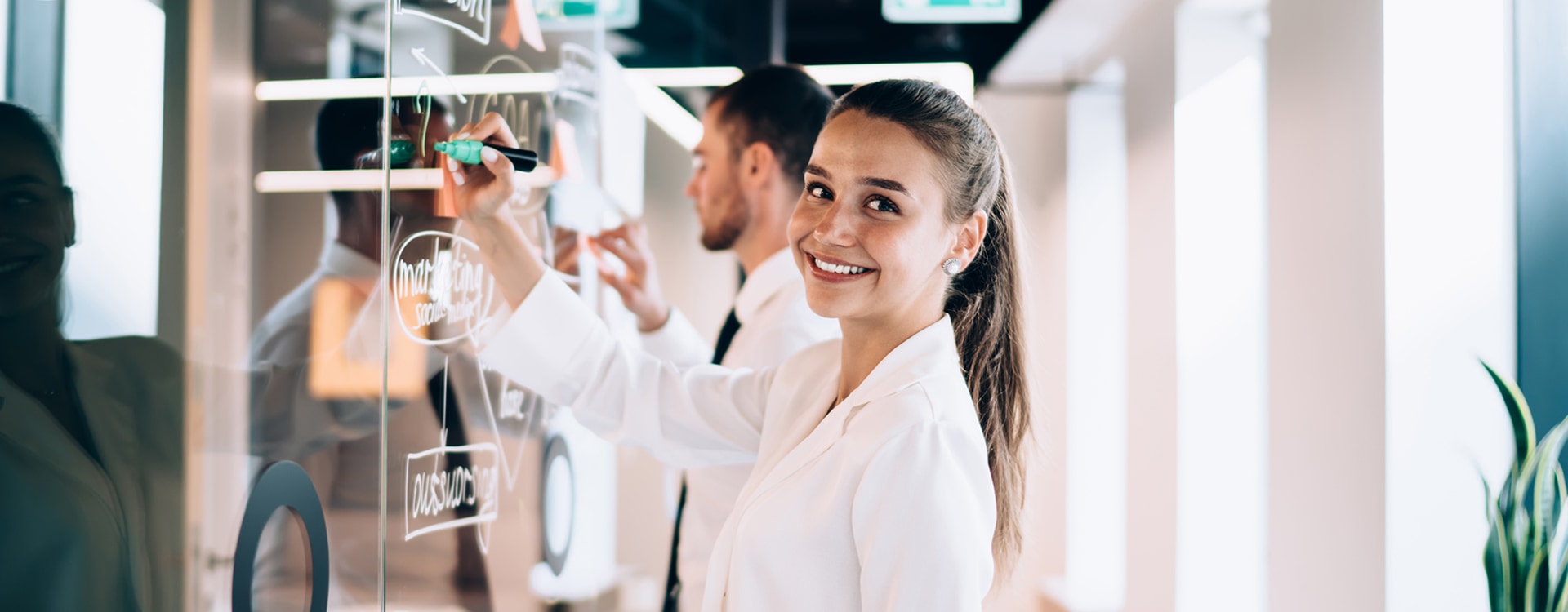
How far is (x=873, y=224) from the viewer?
1340 millimetres

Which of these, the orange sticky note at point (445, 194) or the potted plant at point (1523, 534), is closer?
the orange sticky note at point (445, 194)

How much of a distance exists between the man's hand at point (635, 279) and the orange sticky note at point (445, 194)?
39.6 inches

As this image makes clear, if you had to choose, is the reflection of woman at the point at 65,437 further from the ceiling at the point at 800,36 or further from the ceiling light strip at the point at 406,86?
the ceiling at the point at 800,36

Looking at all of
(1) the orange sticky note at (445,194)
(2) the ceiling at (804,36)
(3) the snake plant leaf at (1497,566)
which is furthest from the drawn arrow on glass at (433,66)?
(2) the ceiling at (804,36)

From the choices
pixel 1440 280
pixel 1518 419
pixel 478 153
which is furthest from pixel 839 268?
pixel 1440 280

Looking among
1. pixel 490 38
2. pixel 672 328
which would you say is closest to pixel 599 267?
pixel 672 328

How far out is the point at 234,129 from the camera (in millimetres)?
942

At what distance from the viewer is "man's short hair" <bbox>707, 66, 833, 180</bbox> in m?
2.39

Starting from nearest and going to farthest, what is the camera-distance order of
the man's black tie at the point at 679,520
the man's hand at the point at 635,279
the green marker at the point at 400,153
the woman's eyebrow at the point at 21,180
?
1. the woman's eyebrow at the point at 21,180
2. the green marker at the point at 400,153
3. the man's black tie at the point at 679,520
4. the man's hand at the point at 635,279

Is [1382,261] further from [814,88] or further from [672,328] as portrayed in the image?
[672,328]

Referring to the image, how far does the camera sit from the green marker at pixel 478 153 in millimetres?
1406

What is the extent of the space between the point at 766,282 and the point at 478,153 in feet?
3.10

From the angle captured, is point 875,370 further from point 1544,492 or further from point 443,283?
point 1544,492

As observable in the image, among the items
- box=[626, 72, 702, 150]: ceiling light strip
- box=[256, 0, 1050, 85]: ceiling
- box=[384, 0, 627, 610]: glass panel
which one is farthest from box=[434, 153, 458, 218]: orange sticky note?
box=[256, 0, 1050, 85]: ceiling
